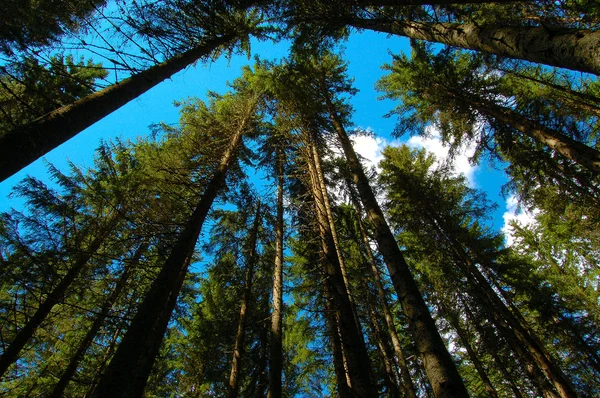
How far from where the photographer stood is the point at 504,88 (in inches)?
405

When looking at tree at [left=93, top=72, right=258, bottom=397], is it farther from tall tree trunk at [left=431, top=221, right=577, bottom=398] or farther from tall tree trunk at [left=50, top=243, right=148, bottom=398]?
tall tree trunk at [left=431, top=221, right=577, bottom=398]

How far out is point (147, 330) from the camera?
4602 millimetres

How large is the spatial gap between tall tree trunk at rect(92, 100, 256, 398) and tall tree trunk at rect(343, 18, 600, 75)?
681 cm

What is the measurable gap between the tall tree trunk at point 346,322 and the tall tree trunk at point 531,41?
432cm

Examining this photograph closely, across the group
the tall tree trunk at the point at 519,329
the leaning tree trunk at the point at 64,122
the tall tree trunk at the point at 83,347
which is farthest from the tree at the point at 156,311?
the tall tree trunk at the point at 519,329

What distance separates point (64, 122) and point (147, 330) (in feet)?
11.3

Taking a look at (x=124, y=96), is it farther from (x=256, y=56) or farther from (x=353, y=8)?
(x=256, y=56)

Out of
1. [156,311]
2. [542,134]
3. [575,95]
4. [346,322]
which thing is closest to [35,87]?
[156,311]

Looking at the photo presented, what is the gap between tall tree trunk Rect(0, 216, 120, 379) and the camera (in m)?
5.76

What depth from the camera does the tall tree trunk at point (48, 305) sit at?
5.76 metres

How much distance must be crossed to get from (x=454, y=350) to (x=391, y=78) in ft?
44.4

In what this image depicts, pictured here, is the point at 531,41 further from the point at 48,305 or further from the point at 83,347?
the point at 83,347

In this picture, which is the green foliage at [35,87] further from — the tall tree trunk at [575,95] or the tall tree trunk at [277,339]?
the tall tree trunk at [575,95]

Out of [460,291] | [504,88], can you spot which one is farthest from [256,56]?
[460,291]
